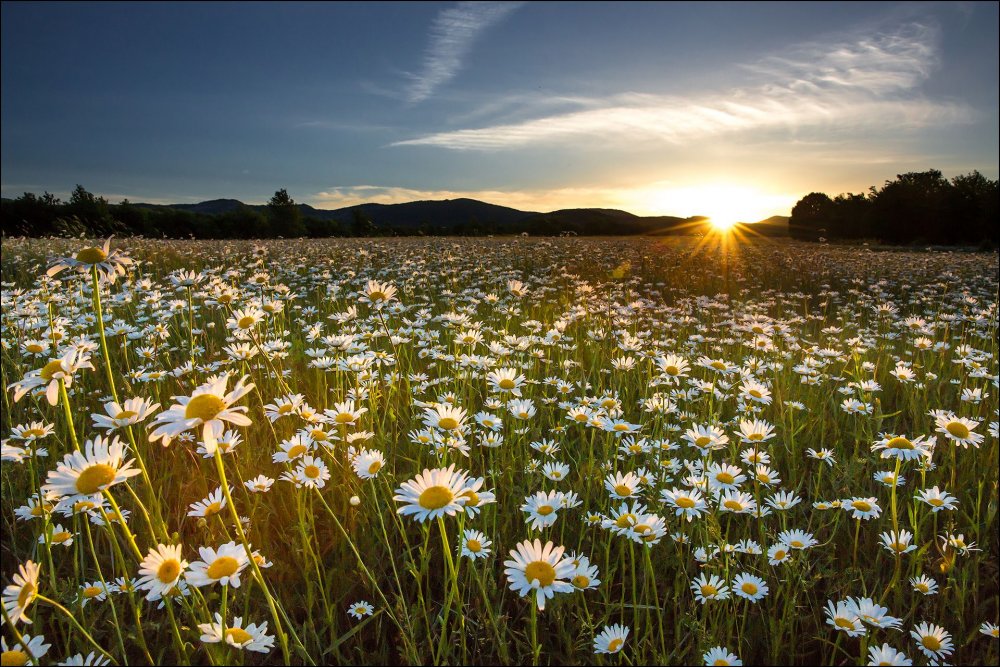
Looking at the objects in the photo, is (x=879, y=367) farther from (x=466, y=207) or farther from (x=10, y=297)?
(x=466, y=207)

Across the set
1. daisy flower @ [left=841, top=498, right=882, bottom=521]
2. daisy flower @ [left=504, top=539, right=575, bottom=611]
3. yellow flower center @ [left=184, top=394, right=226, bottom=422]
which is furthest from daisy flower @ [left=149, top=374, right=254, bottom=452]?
daisy flower @ [left=841, top=498, right=882, bottom=521]

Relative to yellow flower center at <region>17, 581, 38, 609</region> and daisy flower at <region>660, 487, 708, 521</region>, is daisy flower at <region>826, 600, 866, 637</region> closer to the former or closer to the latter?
daisy flower at <region>660, 487, 708, 521</region>

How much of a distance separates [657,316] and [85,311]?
20.9ft

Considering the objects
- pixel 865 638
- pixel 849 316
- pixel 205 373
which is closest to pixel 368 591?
pixel 865 638

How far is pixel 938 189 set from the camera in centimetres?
6044

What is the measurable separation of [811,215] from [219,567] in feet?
271

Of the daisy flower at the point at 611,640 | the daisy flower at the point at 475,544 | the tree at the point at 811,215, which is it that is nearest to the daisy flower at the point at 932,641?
the daisy flower at the point at 611,640

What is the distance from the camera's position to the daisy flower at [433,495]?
4.28 ft

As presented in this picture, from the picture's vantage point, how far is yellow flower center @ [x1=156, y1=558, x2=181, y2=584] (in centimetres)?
139

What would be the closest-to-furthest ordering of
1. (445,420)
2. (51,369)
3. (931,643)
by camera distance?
(51,369) → (931,643) → (445,420)

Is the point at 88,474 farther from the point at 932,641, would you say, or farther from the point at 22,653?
the point at 932,641

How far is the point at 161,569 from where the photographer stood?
1416 mm

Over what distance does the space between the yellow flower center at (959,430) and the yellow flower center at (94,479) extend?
3254 millimetres

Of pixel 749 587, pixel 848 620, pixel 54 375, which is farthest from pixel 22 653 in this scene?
pixel 848 620
